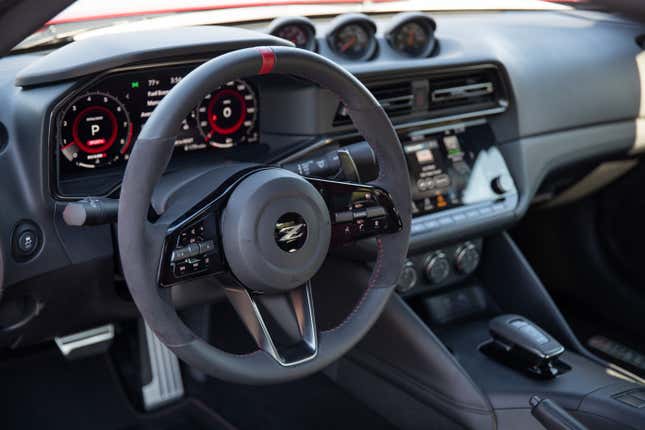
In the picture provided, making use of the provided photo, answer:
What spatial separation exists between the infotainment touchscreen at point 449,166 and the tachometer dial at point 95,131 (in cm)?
81

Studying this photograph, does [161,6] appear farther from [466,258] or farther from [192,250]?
[466,258]

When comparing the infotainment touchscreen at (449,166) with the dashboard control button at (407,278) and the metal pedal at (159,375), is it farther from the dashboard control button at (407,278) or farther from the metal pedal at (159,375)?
the metal pedal at (159,375)

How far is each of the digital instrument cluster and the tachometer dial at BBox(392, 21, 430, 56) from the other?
1.75 feet

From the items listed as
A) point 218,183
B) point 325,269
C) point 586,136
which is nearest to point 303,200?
point 218,183

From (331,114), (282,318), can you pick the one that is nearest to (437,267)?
(331,114)

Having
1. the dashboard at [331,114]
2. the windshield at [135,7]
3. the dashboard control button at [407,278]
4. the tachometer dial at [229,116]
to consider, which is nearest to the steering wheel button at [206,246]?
the dashboard at [331,114]

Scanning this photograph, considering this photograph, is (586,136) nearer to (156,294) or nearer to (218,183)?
(218,183)

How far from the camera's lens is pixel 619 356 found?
8.18 feet

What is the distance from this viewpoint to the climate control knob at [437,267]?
7.33ft

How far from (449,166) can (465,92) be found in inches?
8.7

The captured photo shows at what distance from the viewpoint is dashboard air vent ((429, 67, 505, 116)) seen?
6.91ft

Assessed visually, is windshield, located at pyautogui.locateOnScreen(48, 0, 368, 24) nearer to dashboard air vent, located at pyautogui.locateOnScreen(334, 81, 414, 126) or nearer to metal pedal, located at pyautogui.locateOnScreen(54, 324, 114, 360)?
dashboard air vent, located at pyautogui.locateOnScreen(334, 81, 414, 126)

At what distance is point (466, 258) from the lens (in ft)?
7.61

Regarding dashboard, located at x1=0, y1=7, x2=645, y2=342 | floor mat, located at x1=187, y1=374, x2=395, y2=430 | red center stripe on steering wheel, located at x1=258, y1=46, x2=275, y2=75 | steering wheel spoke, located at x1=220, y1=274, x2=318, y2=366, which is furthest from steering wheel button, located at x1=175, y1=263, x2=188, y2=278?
floor mat, located at x1=187, y1=374, x2=395, y2=430
